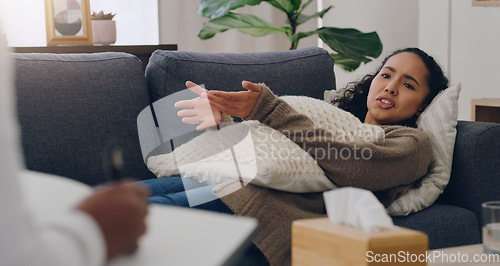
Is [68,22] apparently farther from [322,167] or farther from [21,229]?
[21,229]

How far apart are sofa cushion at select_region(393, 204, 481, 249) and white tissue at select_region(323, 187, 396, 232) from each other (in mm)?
655

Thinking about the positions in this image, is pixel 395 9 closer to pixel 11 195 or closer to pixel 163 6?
pixel 163 6

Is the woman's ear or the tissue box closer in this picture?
the tissue box

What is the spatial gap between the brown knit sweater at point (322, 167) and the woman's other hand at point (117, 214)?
855 mm

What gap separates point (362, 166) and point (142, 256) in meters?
0.99

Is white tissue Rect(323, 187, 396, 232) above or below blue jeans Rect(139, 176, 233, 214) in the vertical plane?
above

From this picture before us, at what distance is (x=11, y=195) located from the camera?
0.33 m

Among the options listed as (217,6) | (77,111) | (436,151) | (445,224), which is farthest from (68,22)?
(445,224)

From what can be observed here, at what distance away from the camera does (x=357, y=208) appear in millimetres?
763

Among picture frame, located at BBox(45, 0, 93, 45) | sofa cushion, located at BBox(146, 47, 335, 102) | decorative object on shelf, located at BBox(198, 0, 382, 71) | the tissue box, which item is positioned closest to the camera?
the tissue box

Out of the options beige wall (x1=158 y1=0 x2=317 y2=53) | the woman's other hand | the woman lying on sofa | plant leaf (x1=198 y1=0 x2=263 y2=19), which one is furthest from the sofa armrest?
beige wall (x1=158 y1=0 x2=317 y2=53)

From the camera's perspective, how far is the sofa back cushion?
4.65 ft

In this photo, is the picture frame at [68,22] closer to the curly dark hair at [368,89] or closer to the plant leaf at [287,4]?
the plant leaf at [287,4]

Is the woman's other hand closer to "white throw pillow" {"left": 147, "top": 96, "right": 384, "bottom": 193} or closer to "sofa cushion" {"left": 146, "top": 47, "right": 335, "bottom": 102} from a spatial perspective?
"white throw pillow" {"left": 147, "top": 96, "right": 384, "bottom": 193}
